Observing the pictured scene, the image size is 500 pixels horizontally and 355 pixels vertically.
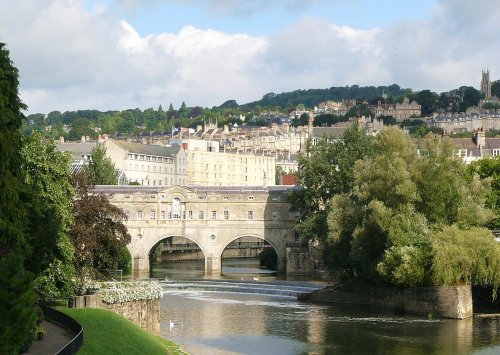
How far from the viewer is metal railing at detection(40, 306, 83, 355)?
88.6 ft

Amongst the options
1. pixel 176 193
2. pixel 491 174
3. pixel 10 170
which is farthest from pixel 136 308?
pixel 491 174

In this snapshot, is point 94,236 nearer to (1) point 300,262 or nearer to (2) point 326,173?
(2) point 326,173

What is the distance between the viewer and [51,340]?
31.7 m

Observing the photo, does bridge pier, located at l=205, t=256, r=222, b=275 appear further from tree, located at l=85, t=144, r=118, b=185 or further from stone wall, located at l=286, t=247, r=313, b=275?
tree, located at l=85, t=144, r=118, b=185

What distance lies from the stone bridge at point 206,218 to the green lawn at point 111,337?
4550cm

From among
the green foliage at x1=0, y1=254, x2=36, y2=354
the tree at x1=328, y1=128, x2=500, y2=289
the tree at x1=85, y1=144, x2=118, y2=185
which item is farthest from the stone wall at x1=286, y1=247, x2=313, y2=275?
the green foliage at x1=0, y1=254, x2=36, y2=354

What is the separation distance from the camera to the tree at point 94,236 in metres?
52.2

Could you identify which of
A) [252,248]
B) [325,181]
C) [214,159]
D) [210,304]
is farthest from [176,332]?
[214,159]

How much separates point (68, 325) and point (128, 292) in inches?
498

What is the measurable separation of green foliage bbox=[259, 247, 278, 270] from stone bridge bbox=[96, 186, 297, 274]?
18.6 feet

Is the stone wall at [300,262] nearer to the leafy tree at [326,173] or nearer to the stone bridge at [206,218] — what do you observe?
the stone bridge at [206,218]

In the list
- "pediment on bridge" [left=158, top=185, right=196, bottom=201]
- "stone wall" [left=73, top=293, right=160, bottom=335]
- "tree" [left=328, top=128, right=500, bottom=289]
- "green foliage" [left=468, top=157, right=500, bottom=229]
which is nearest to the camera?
"stone wall" [left=73, top=293, right=160, bottom=335]

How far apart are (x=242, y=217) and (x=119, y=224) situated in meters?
35.0

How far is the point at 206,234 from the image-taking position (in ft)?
295
